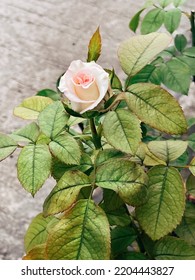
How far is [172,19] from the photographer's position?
49.3 inches

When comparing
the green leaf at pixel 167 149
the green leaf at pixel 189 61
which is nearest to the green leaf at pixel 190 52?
the green leaf at pixel 189 61

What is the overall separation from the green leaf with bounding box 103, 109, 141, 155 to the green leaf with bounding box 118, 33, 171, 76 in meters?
0.08

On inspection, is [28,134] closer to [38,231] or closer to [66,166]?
[66,166]

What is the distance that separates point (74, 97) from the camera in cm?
85

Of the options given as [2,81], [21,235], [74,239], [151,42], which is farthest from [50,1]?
[74,239]

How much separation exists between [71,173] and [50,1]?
70.7 inches

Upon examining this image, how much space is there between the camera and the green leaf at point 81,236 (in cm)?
83

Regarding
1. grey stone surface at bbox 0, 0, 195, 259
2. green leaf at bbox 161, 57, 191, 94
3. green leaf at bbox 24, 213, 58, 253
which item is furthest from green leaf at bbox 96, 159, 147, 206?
grey stone surface at bbox 0, 0, 195, 259

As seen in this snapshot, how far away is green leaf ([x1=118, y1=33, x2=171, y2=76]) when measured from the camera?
915 millimetres

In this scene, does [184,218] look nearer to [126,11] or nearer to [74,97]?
[74,97]

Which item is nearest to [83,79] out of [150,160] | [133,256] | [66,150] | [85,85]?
[85,85]

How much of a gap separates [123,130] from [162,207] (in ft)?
0.46

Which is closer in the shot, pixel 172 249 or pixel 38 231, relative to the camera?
pixel 172 249

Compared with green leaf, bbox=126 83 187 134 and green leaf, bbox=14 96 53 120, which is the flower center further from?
green leaf, bbox=14 96 53 120
